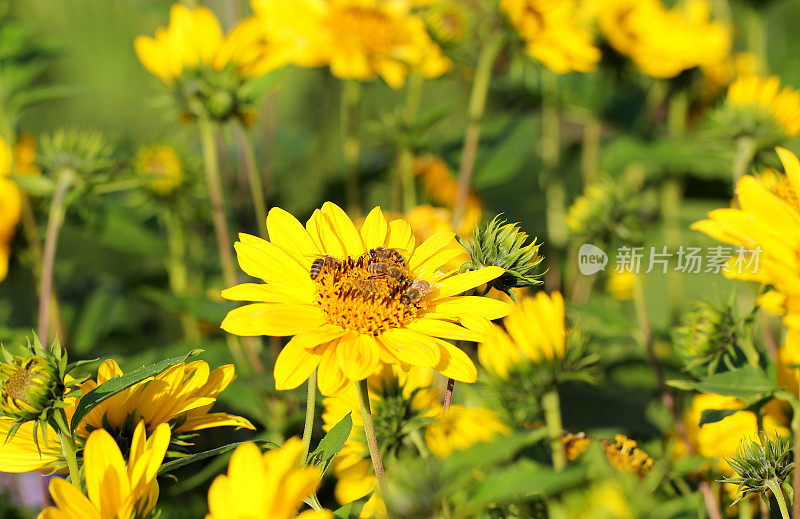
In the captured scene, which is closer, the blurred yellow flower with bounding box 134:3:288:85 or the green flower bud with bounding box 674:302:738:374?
the green flower bud with bounding box 674:302:738:374

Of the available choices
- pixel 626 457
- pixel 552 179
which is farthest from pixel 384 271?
pixel 552 179

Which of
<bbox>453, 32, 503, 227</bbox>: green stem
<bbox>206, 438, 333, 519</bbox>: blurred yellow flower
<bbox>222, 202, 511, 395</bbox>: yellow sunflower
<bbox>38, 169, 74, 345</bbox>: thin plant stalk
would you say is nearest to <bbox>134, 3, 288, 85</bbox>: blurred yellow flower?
A: <bbox>38, 169, 74, 345</bbox>: thin plant stalk

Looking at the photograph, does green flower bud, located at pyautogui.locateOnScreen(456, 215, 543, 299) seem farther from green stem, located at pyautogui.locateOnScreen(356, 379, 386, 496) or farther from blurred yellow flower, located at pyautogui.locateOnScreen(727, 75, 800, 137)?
blurred yellow flower, located at pyautogui.locateOnScreen(727, 75, 800, 137)

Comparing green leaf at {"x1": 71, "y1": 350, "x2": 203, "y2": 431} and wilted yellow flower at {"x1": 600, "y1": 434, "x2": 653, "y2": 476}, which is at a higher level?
green leaf at {"x1": 71, "y1": 350, "x2": 203, "y2": 431}

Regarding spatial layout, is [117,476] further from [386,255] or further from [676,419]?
[676,419]

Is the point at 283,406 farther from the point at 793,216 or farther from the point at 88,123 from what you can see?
the point at 88,123

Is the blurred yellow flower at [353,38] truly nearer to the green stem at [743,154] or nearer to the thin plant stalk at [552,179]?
the thin plant stalk at [552,179]

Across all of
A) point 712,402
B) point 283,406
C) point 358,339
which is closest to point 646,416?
point 712,402
